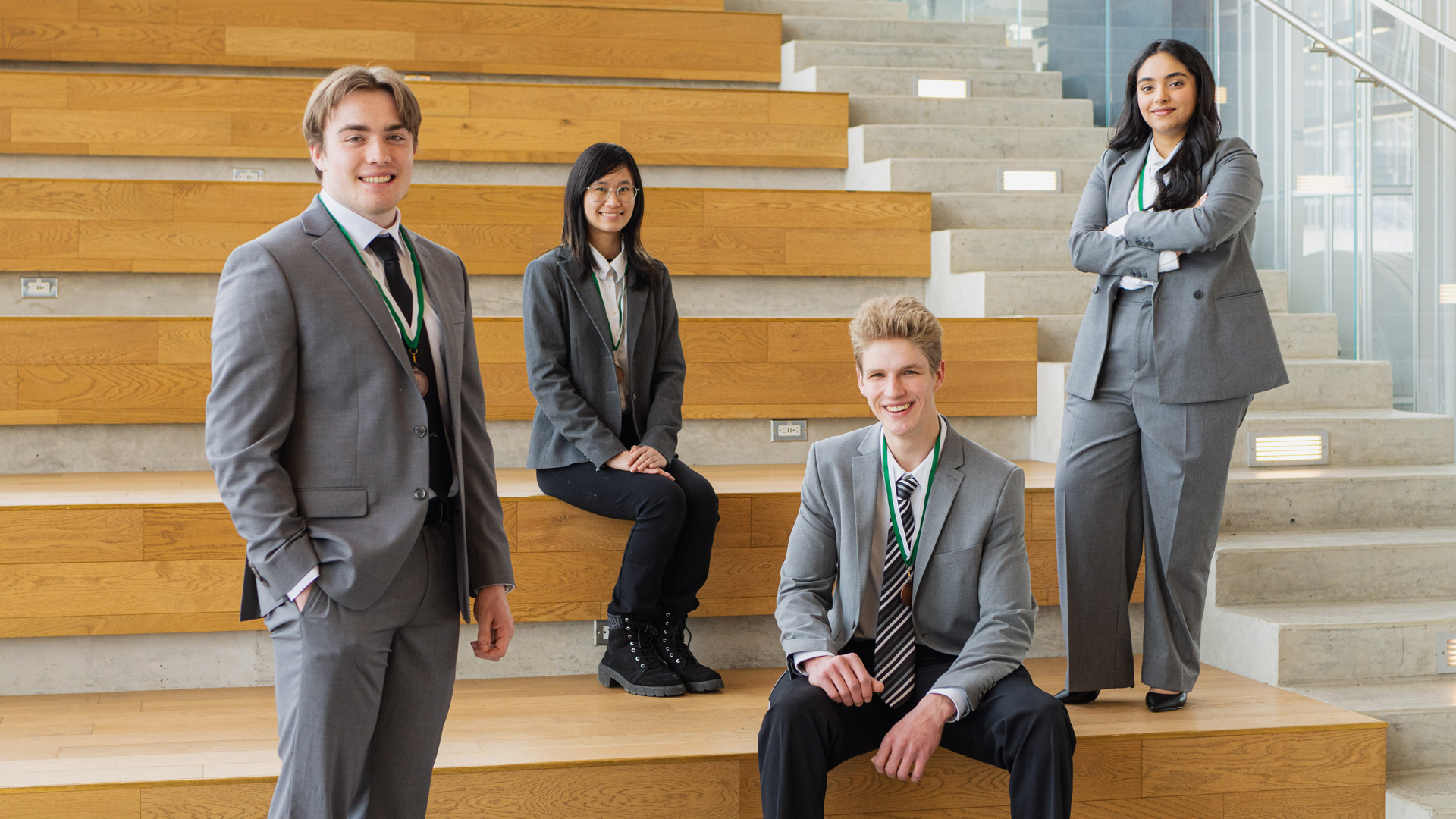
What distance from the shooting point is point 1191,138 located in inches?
84.6

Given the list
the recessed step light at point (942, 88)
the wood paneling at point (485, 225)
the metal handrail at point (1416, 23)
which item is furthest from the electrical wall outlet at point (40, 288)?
the metal handrail at point (1416, 23)

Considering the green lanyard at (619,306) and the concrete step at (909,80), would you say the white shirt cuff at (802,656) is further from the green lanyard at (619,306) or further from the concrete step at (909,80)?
the concrete step at (909,80)

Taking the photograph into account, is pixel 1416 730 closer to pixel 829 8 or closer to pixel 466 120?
pixel 466 120

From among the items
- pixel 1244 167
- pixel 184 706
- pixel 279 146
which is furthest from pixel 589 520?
pixel 279 146

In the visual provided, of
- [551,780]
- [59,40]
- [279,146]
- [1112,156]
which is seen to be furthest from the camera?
[59,40]

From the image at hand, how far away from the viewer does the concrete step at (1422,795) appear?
2127mm

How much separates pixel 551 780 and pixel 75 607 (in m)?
1.10

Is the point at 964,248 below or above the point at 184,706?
above

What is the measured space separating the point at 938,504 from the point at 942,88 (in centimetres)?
294

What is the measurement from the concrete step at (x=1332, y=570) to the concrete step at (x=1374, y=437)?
0.38 meters

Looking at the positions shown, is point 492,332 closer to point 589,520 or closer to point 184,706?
point 589,520

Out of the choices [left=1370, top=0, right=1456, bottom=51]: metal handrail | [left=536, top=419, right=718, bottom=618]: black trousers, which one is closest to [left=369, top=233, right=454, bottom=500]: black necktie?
[left=536, top=419, right=718, bottom=618]: black trousers

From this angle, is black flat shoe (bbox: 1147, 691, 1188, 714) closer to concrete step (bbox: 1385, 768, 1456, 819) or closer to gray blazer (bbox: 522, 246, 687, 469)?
concrete step (bbox: 1385, 768, 1456, 819)

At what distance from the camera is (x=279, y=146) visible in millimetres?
3686
